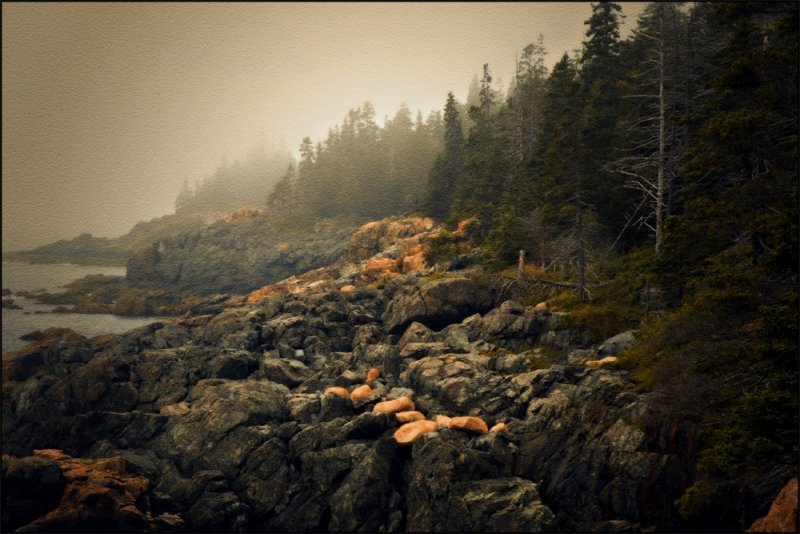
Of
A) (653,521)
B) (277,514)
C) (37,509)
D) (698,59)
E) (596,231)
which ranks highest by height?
(698,59)

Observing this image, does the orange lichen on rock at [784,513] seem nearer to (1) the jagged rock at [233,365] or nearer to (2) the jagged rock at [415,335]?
(2) the jagged rock at [415,335]

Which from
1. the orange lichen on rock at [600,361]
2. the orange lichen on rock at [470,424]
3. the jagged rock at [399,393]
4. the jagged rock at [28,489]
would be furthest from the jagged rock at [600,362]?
the jagged rock at [28,489]

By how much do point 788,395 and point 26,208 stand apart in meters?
205

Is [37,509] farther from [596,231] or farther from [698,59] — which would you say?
[698,59]

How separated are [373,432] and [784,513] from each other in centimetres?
1614

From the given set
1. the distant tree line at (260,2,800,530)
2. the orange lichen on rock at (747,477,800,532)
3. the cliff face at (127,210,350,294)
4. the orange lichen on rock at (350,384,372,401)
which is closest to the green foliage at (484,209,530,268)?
the distant tree line at (260,2,800,530)

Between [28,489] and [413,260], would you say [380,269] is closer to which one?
[413,260]

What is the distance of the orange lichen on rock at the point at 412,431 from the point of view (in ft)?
69.6

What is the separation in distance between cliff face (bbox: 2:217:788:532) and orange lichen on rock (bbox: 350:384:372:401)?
113 millimetres

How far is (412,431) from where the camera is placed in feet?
71.2

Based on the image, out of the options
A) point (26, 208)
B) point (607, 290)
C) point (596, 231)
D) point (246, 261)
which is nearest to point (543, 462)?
point (607, 290)

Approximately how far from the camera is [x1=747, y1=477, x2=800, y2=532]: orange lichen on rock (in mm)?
10375

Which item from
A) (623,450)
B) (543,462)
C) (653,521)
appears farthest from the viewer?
(543,462)

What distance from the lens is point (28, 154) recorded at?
19250cm
